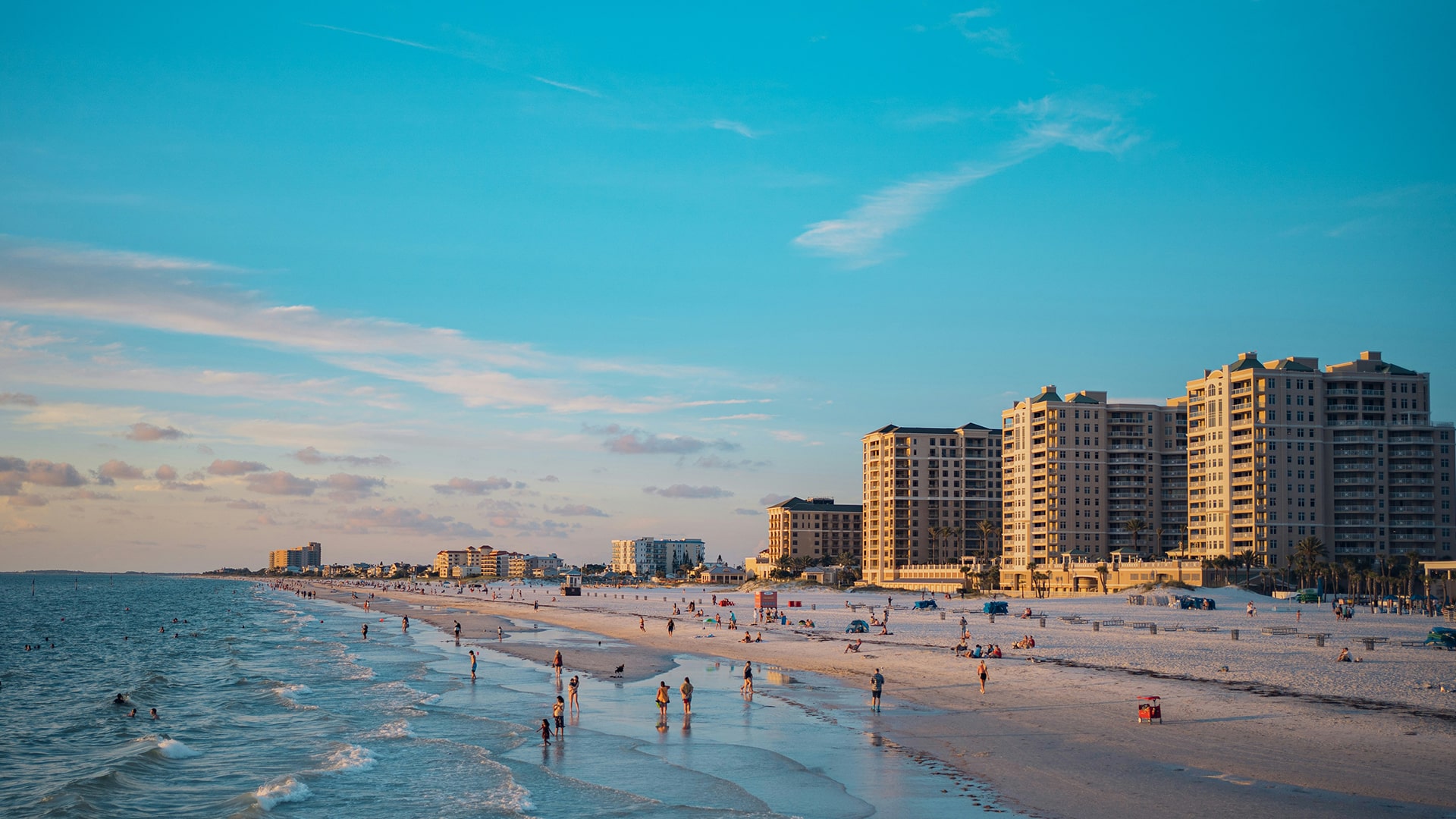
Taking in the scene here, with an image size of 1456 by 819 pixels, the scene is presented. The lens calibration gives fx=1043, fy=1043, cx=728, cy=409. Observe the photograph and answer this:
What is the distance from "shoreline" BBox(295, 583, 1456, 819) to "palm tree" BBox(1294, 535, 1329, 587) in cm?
8807

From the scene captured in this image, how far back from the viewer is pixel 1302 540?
13038 centimetres

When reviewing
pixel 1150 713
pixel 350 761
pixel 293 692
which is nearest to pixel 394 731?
pixel 350 761

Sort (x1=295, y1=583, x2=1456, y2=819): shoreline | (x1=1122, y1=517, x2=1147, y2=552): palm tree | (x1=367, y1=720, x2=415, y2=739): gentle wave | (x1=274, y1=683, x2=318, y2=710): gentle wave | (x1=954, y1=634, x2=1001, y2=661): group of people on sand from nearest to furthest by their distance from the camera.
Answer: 1. (x1=295, y1=583, x2=1456, y2=819): shoreline
2. (x1=367, y1=720, x2=415, y2=739): gentle wave
3. (x1=274, y1=683, x2=318, y2=710): gentle wave
4. (x1=954, y1=634, x2=1001, y2=661): group of people on sand
5. (x1=1122, y1=517, x2=1147, y2=552): palm tree

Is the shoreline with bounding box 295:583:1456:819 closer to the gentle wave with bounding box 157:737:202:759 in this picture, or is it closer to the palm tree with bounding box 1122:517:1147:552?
the gentle wave with bounding box 157:737:202:759

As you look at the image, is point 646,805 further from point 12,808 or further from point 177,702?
point 177,702

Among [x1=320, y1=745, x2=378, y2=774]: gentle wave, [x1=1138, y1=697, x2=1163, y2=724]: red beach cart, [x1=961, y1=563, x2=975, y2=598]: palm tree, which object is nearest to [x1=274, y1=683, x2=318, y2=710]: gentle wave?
[x1=320, y1=745, x2=378, y2=774]: gentle wave

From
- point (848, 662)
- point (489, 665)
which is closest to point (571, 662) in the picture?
point (489, 665)

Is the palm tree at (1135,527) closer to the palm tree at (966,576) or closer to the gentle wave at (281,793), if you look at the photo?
the palm tree at (966,576)

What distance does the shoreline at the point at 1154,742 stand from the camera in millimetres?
25703

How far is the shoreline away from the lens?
25.7m

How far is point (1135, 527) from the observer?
15662 centimetres

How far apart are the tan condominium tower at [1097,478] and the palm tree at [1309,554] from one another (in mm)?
35988

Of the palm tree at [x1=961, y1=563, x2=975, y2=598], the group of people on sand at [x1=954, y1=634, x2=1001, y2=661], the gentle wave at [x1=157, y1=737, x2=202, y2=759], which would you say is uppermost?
the gentle wave at [x1=157, y1=737, x2=202, y2=759]

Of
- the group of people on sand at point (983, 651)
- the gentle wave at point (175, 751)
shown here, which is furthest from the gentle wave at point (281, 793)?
the group of people on sand at point (983, 651)
